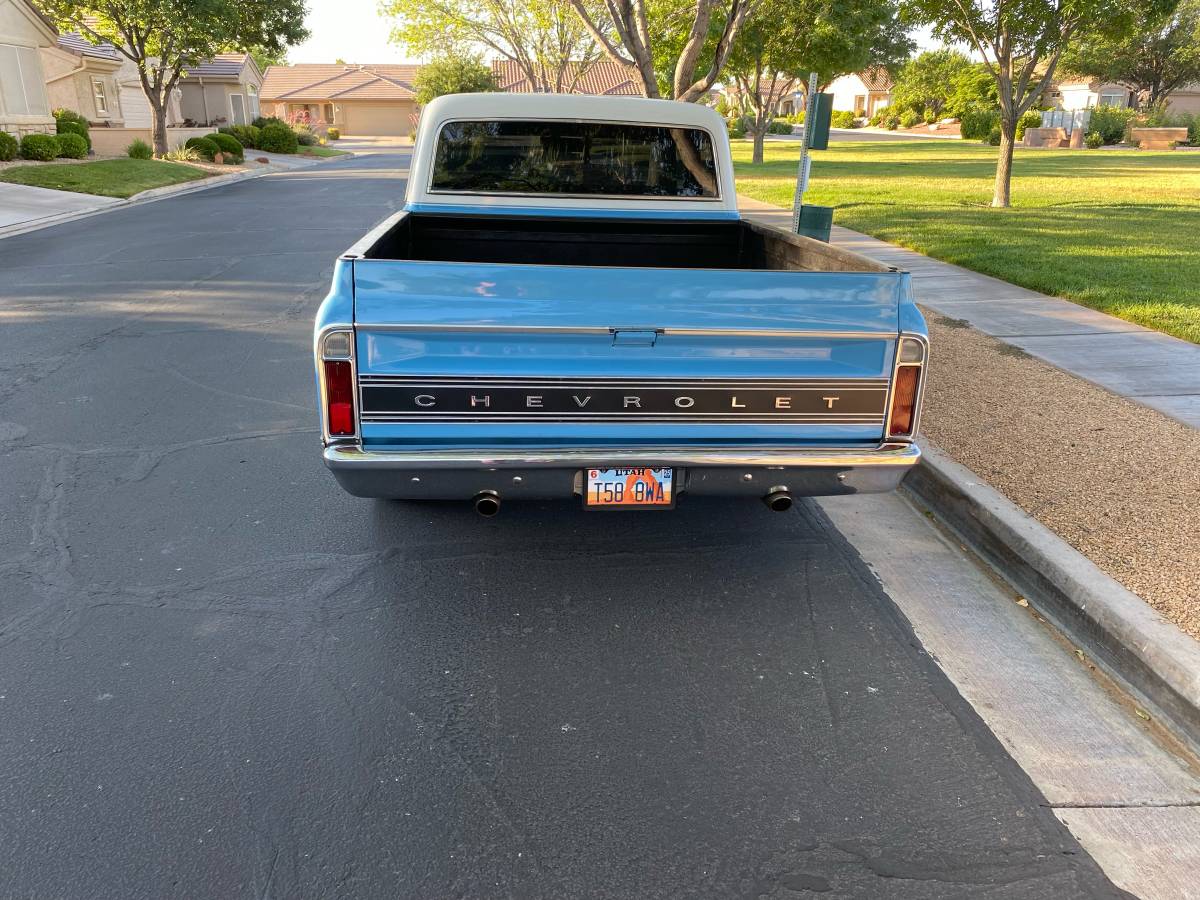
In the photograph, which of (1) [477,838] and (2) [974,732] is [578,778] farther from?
(2) [974,732]

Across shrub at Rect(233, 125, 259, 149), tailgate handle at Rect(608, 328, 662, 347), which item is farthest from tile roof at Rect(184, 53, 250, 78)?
tailgate handle at Rect(608, 328, 662, 347)

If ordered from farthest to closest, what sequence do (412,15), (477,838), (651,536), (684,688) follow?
(412,15) < (651,536) < (684,688) < (477,838)

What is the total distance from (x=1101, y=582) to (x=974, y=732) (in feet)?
3.70

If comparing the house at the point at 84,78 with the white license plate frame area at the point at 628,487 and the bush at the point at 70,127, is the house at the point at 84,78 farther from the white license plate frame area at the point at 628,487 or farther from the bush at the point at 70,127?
the white license plate frame area at the point at 628,487

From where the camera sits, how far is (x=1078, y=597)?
12.5 feet

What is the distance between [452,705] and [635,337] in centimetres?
151

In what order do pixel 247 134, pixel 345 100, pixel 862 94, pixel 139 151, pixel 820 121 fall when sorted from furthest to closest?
pixel 862 94 < pixel 345 100 < pixel 247 134 < pixel 139 151 < pixel 820 121

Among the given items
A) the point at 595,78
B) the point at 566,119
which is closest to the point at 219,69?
the point at 595,78

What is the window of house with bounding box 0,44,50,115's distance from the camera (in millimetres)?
29297

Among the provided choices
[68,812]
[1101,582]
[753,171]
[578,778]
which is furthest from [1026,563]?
[753,171]

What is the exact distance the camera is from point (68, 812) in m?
2.73

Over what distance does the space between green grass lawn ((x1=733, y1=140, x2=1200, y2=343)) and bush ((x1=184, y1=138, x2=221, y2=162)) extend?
18557 millimetres

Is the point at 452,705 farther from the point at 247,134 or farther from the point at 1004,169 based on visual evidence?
the point at 247,134

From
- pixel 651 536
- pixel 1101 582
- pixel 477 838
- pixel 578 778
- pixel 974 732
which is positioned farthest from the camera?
pixel 651 536
